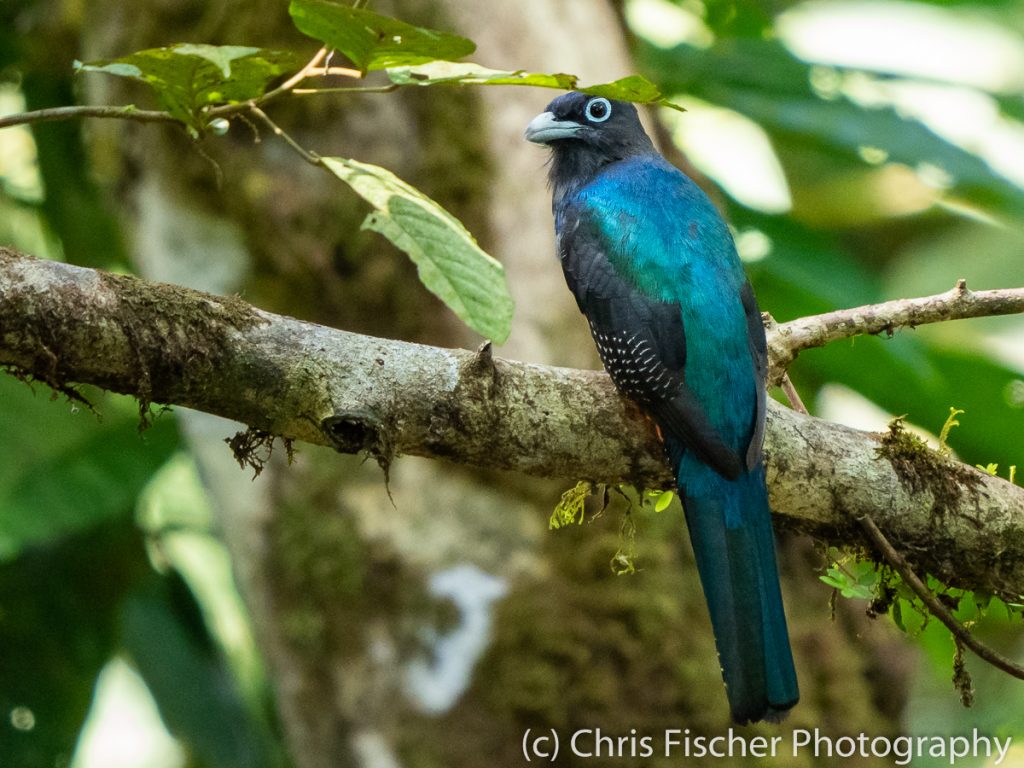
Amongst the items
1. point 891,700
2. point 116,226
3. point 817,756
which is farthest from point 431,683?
point 116,226

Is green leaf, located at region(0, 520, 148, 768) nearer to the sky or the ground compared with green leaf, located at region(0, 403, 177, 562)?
nearer to the ground

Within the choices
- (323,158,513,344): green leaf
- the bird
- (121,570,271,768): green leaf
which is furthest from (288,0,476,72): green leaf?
(121,570,271,768): green leaf

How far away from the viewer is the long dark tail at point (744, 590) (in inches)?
108

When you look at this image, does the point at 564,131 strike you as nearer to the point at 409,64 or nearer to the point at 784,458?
the point at 784,458

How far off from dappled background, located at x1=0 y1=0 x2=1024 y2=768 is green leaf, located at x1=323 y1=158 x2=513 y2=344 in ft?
5.19

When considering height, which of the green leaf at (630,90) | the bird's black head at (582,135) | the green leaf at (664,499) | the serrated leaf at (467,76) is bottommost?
the green leaf at (664,499)

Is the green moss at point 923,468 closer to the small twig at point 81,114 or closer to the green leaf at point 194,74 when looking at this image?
the green leaf at point 194,74

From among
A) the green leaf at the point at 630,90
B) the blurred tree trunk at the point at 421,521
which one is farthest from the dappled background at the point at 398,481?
the green leaf at the point at 630,90

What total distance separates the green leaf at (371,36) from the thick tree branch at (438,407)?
58 centimetres

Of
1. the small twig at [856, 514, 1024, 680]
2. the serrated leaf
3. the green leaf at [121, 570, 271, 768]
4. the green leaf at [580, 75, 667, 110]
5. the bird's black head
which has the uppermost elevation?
the bird's black head

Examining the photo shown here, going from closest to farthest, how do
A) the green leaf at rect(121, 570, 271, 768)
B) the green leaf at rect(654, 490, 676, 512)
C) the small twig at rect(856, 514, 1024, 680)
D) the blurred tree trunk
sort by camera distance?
the small twig at rect(856, 514, 1024, 680), the green leaf at rect(654, 490, 676, 512), the blurred tree trunk, the green leaf at rect(121, 570, 271, 768)

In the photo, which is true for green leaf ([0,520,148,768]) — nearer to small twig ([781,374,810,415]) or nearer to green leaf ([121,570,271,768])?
green leaf ([121,570,271,768])

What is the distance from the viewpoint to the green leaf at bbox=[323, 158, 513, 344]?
2.03 metres

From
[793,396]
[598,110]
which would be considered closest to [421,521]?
[793,396]
